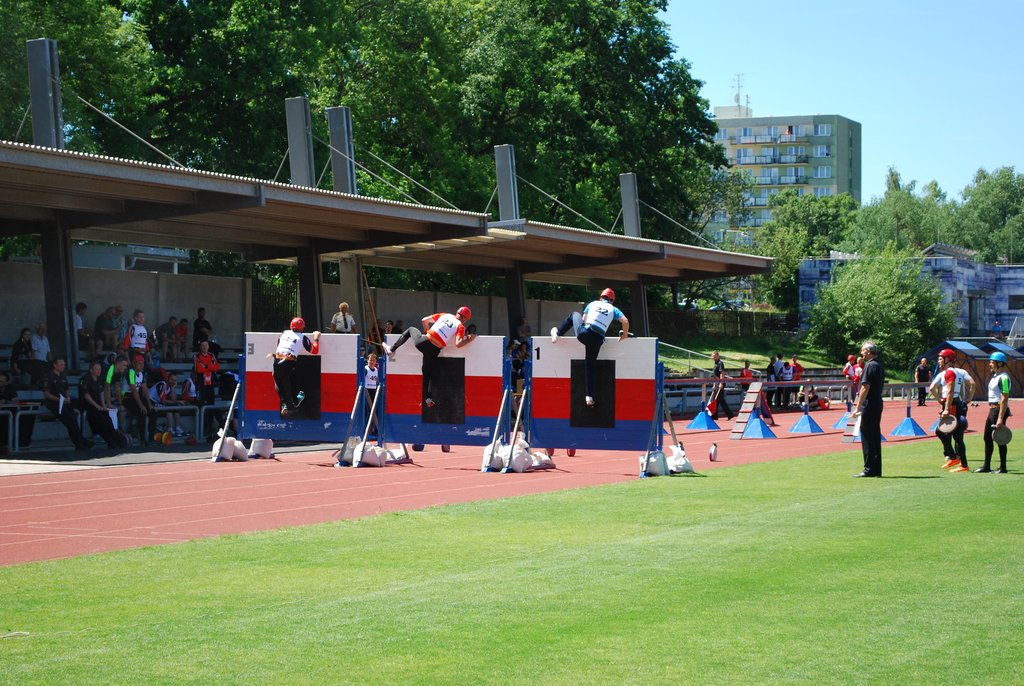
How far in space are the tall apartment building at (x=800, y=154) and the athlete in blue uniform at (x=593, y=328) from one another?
507 ft

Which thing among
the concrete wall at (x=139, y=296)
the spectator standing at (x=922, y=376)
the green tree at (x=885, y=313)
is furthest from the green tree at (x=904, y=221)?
the concrete wall at (x=139, y=296)

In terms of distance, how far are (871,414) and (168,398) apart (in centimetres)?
1401

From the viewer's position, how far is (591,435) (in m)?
18.4

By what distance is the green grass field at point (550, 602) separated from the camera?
20.9ft

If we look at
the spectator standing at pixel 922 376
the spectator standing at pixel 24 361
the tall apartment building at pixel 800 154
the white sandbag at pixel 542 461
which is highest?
the tall apartment building at pixel 800 154

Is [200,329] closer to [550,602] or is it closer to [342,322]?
[342,322]

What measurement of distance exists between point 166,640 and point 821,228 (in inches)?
4706

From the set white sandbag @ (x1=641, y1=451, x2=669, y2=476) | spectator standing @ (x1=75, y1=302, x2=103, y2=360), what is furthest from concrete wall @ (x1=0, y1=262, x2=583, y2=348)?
white sandbag @ (x1=641, y1=451, x2=669, y2=476)

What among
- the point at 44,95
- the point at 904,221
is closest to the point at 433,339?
the point at 44,95

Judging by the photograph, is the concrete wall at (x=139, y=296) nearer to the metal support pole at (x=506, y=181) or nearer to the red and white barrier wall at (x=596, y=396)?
the metal support pole at (x=506, y=181)

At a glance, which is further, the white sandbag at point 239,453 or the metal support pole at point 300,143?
the metal support pole at point 300,143

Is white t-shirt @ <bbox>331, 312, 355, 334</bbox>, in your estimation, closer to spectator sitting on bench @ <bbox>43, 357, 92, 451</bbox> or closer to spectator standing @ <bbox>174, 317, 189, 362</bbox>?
spectator standing @ <bbox>174, 317, 189, 362</bbox>

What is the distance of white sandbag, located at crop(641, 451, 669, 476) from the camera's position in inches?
693

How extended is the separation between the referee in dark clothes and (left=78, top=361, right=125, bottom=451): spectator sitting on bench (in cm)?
1280
